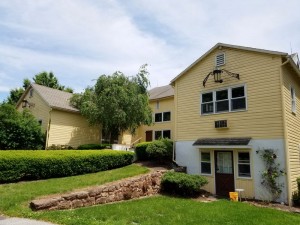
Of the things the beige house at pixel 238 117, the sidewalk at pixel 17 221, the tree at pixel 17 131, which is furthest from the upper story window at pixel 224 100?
the tree at pixel 17 131

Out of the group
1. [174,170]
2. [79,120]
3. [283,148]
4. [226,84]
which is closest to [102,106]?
[79,120]

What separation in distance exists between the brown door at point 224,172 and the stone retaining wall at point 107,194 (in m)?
3.20

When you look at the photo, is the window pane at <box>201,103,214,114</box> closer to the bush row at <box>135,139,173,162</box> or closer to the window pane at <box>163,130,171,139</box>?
the bush row at <box>135,139,173,162</box>

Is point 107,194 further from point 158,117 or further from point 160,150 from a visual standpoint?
point 158,117

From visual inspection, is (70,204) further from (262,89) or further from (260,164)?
(262,89)

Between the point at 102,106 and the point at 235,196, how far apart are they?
13175mm

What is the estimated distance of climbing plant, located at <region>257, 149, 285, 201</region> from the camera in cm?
1205

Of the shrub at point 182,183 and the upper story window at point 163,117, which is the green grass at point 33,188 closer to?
the shrub at point 182,183

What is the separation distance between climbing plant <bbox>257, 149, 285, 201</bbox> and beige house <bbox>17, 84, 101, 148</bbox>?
16224 mm

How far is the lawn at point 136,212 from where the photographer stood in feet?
25.7

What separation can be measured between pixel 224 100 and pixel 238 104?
2.95 ft

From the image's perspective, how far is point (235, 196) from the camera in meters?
12.2

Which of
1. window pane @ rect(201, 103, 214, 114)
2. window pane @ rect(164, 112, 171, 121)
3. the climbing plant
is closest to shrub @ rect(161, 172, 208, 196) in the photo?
the climbing plant

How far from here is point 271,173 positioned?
12.2m
